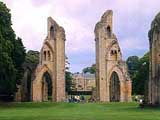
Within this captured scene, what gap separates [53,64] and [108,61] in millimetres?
9095

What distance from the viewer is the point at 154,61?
2136 inches

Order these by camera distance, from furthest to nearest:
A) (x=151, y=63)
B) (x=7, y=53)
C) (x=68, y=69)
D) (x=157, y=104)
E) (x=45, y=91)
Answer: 1. (x=68, y=69)
2. (x=45, y=91)
3. (x=7, y=53)
4. (x=151, y=63)
5. (x=157, y=104)

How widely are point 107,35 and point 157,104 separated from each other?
132ft

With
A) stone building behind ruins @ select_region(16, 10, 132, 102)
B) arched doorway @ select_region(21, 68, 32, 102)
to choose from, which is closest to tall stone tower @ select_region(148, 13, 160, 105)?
stone building behind ruins @ select_region(16, 10, 132, 102)

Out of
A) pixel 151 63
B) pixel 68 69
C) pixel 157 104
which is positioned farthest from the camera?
pixel 68 69

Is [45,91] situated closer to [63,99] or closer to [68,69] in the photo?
[63,99]

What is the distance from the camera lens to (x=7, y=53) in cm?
6072

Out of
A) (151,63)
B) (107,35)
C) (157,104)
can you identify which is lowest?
(157,104)

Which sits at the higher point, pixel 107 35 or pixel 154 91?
pixel 107 35

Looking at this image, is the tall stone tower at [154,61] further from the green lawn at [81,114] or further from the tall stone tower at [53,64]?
the tall stone tower at [53,64]

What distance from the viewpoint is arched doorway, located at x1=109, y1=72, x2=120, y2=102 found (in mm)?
90812

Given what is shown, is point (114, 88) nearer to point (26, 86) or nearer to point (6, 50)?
point (26, 86)

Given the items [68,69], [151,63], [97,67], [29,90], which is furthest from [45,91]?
[151,63]

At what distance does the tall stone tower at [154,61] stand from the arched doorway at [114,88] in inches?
1400
